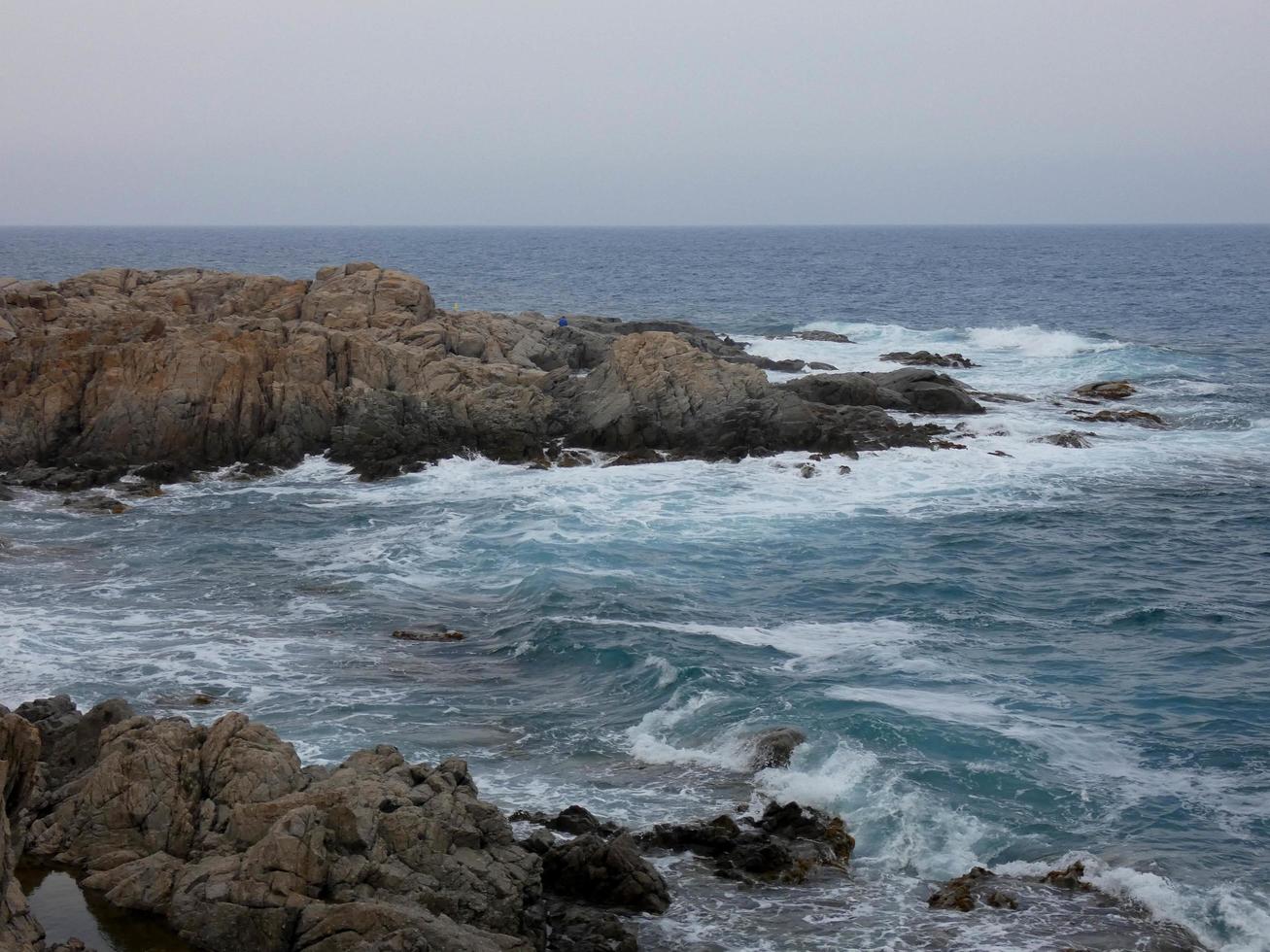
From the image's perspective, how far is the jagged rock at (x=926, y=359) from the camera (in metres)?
58.9

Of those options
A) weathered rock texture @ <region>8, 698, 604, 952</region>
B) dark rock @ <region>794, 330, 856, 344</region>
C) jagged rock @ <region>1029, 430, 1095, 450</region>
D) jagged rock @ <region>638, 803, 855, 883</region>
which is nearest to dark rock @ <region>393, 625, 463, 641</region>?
weathered rock texture @ <region>8, 698, 604, 952</region>

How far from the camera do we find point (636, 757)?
19875 millimetres

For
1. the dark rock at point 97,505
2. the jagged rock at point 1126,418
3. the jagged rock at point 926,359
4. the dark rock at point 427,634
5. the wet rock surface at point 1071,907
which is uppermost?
the jagged rock at point 926,359

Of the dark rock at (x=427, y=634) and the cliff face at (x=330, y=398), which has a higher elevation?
the cliff face at (x=330, y=398)

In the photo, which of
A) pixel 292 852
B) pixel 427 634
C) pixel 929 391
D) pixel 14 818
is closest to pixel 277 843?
pixel 292 852

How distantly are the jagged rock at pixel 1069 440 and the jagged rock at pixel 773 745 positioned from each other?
25.6 metres

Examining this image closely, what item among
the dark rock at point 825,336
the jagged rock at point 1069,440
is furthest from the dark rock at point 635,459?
the dark rock at point 825,336

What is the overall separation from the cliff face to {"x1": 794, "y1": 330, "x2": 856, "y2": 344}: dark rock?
25.0 m

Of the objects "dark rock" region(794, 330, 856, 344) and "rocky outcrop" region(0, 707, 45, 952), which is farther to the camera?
"dark rock" region(794, 330, 856, 344)

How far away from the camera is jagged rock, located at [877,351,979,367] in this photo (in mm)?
58906

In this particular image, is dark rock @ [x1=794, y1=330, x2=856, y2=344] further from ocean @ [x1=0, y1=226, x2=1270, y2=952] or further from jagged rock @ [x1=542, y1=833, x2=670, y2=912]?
jagged rock @ [x1=542, y1=833, x2=670, y2=912]

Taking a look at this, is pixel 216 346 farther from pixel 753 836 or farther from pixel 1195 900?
pixel 1195 900

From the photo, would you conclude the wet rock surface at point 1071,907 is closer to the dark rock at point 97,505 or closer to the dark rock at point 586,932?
the dark rock at point 586,932

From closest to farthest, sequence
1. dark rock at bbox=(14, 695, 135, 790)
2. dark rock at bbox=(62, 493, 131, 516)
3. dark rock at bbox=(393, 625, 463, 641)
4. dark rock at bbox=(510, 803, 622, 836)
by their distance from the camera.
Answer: dark rock at bbox=(510, 803, 622, 836), dark rock at bbox=(14, 695, 135, 790), dark rock at bbox=(393, 625, 463, 641), dark rock at bbox=(62, 493, 131, 516)
